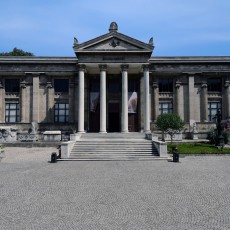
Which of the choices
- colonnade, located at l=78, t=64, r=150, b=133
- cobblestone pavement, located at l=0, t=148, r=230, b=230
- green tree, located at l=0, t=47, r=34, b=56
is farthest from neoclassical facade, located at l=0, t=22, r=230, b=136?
cobblestone pavement, located at l=0, t=148, r=230, b=230

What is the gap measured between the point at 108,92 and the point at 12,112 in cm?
1491

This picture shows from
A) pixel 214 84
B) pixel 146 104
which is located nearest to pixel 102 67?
pixel 146 104

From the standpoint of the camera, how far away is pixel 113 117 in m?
44.6

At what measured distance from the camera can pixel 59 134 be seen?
39094mm

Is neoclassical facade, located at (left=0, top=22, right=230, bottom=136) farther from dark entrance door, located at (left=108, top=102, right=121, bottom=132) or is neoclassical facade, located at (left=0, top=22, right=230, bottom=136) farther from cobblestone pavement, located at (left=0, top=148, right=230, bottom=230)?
cobblestone pavement, located at (left=0, top=148, right=230, bottom=230)

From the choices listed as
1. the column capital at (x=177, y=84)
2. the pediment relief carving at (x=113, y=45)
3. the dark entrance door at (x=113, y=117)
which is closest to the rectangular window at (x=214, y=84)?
the column capital at (x=177, y=84)

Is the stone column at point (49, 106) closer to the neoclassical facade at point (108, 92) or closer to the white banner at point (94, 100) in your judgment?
the neoclassical facade at point (108, 92)

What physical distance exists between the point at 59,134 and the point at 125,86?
35.4 ft

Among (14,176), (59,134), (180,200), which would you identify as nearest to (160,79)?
(59,134)

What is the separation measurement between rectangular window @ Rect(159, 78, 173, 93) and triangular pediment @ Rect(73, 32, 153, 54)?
7.64 metres

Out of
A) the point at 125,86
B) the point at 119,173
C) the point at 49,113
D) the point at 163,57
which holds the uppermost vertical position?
the point at 163,57

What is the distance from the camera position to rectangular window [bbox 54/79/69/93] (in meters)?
44.7

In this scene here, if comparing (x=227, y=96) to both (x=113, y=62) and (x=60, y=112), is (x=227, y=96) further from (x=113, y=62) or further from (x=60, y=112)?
(x=60, y=112)

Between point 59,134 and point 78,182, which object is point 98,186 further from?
point 59,134
